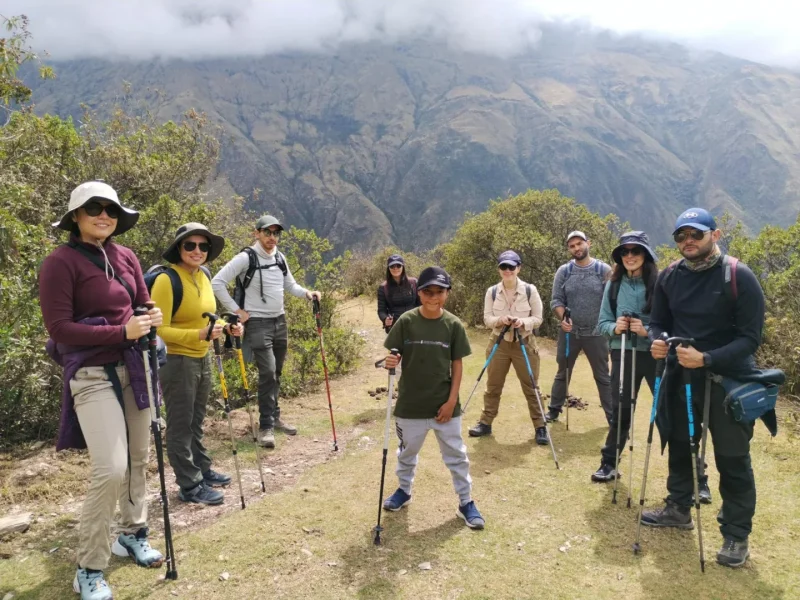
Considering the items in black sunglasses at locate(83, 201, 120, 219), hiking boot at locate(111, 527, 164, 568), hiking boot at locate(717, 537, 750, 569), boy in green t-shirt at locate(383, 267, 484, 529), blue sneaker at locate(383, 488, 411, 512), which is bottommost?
hiking boot at locate(717, 537, 750, 569)

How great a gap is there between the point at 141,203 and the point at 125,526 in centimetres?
894

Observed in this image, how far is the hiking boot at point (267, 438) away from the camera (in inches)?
258

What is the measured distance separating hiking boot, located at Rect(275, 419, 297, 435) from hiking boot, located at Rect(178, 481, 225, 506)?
7.31ft

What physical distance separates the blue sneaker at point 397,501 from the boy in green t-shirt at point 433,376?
60 cm

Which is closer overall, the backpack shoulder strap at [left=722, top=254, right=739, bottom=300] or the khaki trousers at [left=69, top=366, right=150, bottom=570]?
the khaki trousers at [left=69, top=366, right=150, bottom=570]

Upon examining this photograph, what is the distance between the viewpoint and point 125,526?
3973 millimetres

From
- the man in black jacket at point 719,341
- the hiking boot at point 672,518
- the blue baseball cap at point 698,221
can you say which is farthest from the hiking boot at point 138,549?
the blue baseball cap at point 698,221

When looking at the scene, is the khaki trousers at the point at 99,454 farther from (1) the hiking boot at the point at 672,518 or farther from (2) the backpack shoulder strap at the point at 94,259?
(1) the hiking boot at the point at 672,518

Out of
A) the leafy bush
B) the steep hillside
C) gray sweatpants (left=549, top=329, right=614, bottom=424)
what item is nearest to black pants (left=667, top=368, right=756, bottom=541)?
gray sweatpants (left=549, top=329, right=614, bottom=424)

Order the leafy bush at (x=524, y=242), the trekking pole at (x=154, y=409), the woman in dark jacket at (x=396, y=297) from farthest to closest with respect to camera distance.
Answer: the leafy bush at (x=524, y=242), the woman in dark jacket at (x=396, y=297), the trekking pole at (x=154, y=409)

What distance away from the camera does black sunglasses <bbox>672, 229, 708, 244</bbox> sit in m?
3.94

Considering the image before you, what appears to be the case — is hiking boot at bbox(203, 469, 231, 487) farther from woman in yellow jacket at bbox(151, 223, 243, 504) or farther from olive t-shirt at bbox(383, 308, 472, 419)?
olive t-shirt at bbox(383, 308, 472, 419)

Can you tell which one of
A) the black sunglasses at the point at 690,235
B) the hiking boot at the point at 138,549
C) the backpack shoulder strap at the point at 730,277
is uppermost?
the black sunglasses at the point at 690,235

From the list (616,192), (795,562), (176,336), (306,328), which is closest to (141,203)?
(306,328)
